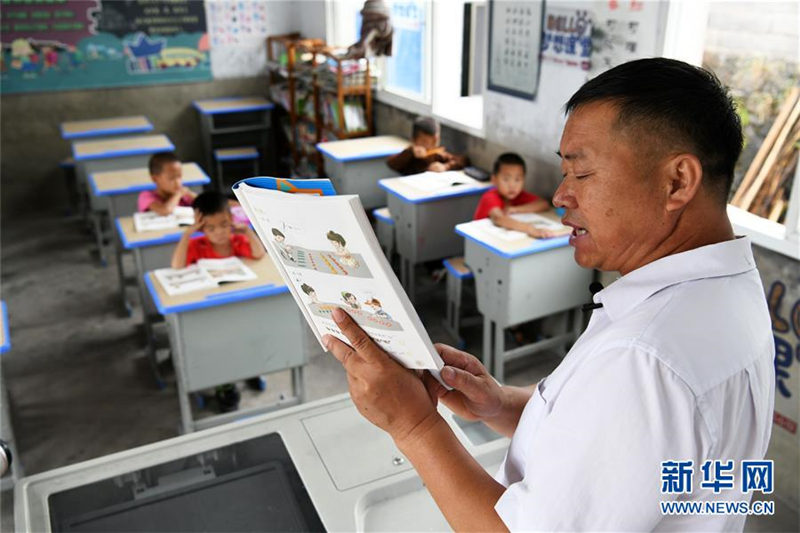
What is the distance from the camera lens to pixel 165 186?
12.5 feet

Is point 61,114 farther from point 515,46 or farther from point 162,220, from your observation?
point 515,46

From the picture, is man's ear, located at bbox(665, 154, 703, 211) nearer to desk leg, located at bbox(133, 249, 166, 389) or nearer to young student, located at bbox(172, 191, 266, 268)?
young student, located at bbox(172, 191, 266, 268)

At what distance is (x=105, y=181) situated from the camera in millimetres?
4211

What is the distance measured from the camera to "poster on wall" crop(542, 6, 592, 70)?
3238mm

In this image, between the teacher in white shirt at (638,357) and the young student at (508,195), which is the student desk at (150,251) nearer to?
the young student at (508,195)

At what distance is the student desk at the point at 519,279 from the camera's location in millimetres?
3107

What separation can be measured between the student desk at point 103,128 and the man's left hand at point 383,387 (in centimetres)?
536

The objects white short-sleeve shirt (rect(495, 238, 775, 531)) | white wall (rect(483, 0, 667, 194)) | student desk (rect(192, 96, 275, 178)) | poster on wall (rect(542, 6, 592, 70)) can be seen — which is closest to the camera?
white short-sleeve shirt (rect(495, 238, 775, 531))

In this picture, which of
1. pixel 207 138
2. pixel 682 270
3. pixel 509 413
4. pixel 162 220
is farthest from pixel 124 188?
pixel 682 270

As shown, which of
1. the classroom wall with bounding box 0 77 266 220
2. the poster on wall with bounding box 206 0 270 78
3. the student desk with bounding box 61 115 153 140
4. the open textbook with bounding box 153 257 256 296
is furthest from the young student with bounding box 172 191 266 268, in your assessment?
the poster on wall with bounding box 206 0 270 78

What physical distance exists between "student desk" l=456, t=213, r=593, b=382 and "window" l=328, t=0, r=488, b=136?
4.01ft

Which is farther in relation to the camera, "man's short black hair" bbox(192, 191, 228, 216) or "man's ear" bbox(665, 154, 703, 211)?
"man's short black hair" bbox(192, 191, 228, 216)

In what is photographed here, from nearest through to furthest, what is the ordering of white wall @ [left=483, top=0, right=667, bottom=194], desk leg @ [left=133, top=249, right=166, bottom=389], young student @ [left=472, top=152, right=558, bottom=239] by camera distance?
white wall @ [left=483, top=0, right=667, bottom=194] < desk leg @ [left=133, top=249, right=166, bottom=389] < young student @ [left=472, top=152, right=558, bottom=239]

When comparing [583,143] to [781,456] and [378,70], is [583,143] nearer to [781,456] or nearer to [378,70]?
[781,456]
